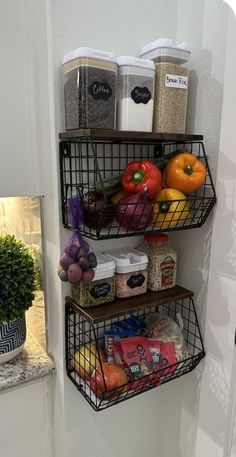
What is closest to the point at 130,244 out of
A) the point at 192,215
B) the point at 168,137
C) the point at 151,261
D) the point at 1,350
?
the point at 151,261

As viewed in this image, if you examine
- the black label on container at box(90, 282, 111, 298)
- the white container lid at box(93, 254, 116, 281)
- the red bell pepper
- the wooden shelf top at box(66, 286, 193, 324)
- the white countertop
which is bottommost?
the white countertop

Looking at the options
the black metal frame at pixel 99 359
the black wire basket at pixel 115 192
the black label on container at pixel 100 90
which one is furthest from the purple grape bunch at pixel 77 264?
the black label on container at pixel 100 90

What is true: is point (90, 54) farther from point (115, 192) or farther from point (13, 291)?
point (13, 291)

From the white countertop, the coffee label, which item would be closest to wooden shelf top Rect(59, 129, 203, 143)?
the coffee label

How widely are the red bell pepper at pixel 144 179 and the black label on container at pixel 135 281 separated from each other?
0.28 meters

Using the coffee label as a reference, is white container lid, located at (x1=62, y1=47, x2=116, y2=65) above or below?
above

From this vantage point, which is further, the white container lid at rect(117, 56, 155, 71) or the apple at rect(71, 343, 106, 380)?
the apple at rect(71, 343, 106, 380)

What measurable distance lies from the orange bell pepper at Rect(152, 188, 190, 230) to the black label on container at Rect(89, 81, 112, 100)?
30 cm

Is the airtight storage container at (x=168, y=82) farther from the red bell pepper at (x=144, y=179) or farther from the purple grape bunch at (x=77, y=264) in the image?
the purple grape bunch at (x=77, y=264)

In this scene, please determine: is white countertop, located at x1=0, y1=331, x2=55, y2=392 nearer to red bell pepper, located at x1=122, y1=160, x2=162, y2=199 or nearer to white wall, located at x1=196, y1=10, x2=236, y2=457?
white wall, located at x1=196, y1=10, x2=236, y2=457

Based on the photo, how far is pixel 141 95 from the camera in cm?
91

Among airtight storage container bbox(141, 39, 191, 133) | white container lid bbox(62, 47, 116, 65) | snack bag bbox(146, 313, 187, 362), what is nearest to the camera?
white container lid bbox(62, 47, 116, 65)

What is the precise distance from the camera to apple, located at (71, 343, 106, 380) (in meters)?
1.06

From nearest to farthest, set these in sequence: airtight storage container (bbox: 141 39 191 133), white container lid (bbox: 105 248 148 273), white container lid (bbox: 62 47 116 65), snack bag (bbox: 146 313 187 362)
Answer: white container lid (bbox: 62 47 116 65) < airtight storage container (bbox: 141 39 191 133) < white container lid (bbox: 105 248 148 273) < snack bag (bbox: 146 313 187 362)
